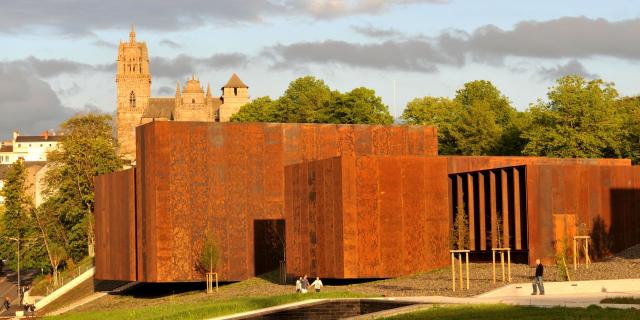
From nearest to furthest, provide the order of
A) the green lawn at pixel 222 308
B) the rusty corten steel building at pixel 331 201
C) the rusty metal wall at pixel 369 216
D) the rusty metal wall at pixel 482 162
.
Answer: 1. the green lawn at pixel 222 308
2. the rusty metal wall at pixel 369 216
3. the rusty corten steel building at pixel 331 201
4. the rusty metal wall at pixel 482 162

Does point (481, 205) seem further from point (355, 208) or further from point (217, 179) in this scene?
point (217, 179)

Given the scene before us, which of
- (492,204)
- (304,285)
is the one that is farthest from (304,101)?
(304,285)

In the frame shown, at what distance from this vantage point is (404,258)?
49312 mm

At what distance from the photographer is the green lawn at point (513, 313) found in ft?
97.7

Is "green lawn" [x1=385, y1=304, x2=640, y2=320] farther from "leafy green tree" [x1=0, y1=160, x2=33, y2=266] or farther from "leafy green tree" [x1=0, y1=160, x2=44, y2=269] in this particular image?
"leafy green tree" [x1=0, y1=160, x2=33, y2=266]

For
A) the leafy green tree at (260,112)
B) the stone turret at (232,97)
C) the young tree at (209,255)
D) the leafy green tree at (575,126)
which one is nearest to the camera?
the young tree at (209,255)

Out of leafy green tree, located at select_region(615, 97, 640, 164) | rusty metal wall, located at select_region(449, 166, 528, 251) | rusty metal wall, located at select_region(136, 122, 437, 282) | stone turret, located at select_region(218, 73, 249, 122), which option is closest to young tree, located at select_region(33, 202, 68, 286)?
rusty metal wall, located at select_region(136, 122, 437, 282)

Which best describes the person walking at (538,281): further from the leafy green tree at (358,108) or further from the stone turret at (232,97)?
the stone turret at (232,97)

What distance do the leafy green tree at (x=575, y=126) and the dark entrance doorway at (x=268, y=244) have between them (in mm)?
29824

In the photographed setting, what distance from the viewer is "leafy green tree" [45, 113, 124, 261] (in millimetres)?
90250

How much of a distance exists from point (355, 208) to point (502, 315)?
1769cm

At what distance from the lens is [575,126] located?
82438mm

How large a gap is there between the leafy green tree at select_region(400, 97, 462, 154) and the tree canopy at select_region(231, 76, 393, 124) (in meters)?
4.61

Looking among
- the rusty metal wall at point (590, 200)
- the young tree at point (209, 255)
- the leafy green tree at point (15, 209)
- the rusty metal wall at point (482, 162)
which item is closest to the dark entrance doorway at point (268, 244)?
the young tree at point (209, 255)
